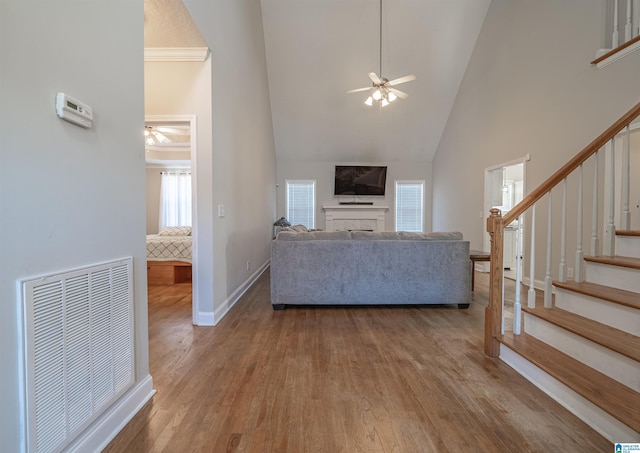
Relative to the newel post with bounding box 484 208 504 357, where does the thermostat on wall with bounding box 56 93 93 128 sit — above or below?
above

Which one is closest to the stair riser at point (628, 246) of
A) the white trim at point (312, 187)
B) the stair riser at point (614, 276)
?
the stair riser at point (614, 276)

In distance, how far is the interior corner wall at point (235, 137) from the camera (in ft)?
9.05

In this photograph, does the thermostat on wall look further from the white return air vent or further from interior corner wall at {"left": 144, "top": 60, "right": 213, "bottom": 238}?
interior corner wall at {"left": 144, "top": 60, "right": 213, "bottom": 238}

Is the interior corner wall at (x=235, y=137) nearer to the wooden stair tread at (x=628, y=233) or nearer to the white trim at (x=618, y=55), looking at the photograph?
the wooden stair tread at (x=628, y=233)

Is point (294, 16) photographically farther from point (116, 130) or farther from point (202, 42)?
point (116, 130)

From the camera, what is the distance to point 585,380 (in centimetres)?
151

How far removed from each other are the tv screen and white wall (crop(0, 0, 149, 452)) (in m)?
6.16

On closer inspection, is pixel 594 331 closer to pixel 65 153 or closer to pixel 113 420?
pixel 113 420

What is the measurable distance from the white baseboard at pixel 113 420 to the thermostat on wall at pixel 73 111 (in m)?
1.35

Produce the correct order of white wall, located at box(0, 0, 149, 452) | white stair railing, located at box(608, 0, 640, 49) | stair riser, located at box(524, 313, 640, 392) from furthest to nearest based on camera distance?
white stair railing, located at box(608, 0, 640, 49)
stair riser, located at box(524, 313, 640, 392)
white wall, located at box(0, 0, 149, 452)

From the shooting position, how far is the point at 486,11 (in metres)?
5.05

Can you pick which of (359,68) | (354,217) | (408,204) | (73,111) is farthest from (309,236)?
(408,204)

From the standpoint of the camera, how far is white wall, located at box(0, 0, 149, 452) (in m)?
0.91

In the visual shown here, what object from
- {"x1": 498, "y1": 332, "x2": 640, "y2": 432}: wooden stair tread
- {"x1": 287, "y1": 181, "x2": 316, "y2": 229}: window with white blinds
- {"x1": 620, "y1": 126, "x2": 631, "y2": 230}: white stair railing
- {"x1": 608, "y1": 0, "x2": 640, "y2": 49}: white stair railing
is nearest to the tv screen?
{"x1": 287, "y1": 181, "x2": 316, "y2": 229}: window with white blinds
